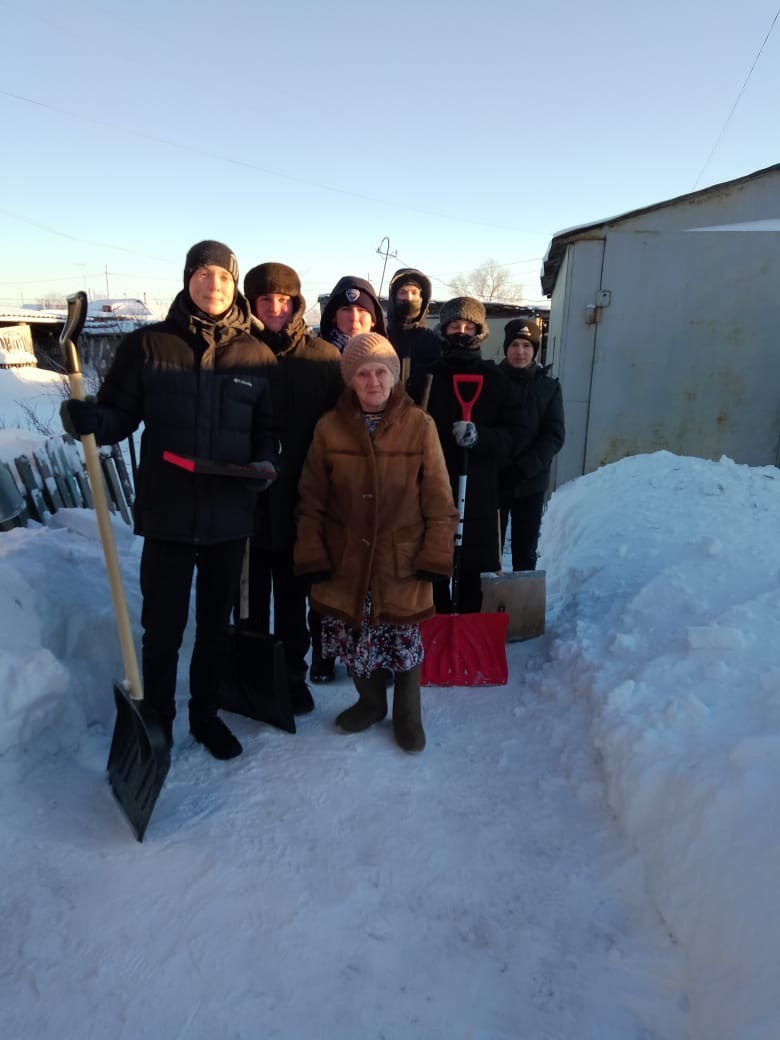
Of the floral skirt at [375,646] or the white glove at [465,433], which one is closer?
the floral skirt at [375,646]

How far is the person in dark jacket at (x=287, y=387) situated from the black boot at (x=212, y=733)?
0.43 meters

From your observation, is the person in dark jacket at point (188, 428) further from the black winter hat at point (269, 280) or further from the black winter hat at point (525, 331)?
the black winter hat at point (525, 331)

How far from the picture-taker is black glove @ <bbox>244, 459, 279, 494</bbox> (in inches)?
96.4

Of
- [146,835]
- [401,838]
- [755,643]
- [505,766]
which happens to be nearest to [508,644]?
[505,766]

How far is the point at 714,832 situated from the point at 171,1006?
1.66 meters

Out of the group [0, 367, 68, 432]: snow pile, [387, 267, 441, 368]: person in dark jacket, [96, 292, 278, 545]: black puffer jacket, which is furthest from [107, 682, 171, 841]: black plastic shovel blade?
[0, 367, 68, 432]: snow pile

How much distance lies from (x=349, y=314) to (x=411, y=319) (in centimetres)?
74

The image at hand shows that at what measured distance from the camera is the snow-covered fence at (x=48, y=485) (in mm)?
3810

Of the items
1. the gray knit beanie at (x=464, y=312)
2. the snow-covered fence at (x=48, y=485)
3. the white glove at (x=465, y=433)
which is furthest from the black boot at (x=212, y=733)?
the gray knit beanie at (x=464, y=312)

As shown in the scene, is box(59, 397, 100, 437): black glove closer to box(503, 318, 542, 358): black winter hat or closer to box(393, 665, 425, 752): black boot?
box(393, 665, 425, 752): black boot

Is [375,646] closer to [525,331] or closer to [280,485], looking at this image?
[280,485]

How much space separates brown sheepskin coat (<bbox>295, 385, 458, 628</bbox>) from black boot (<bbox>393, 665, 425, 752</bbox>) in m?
0.31

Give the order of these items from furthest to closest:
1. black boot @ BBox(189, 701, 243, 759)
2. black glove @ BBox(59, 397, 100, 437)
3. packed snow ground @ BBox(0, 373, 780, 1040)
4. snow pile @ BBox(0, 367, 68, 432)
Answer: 1. snow pile @ BBox(0, 367, 68, 432)
2. black boot @ BBox(189, 701, 243, 759)
3. black glove @ BBox(59, 397, 100, 437)
4. packed snow ground @ BBox(0, 373, 780, 1040)

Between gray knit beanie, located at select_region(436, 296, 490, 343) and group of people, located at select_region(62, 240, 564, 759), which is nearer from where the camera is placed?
group of people, located at select_region(62, 240, 564, 759)
